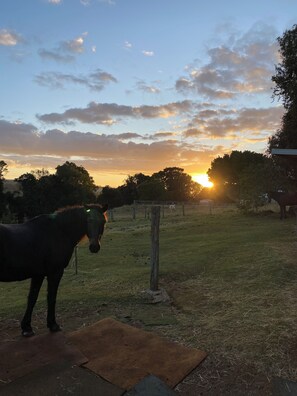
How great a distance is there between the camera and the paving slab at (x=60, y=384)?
13.1 ft

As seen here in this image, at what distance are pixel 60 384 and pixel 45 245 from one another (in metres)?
2.07

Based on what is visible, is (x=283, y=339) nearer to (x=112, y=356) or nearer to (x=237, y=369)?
(x=237, y=369)

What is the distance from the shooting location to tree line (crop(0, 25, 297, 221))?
20.6 metres

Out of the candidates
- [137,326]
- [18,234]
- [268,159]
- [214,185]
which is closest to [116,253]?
[137,326]

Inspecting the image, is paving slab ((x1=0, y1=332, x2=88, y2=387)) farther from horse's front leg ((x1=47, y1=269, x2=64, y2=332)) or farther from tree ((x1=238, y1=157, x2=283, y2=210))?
tree ((x1=238, y1=157, x2=283, y2=210))

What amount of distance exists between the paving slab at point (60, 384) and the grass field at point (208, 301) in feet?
5.32

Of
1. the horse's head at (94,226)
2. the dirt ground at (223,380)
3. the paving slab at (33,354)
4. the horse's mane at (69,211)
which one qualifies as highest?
the horse's mane at (69,211)

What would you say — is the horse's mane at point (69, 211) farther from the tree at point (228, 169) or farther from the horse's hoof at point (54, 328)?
the tree at point (228, 169)

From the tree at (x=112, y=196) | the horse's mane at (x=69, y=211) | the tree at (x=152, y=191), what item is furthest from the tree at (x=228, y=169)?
the horse's mane at (x=69, y=211)

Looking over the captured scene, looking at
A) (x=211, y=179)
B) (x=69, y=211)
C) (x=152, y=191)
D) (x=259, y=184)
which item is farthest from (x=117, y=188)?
(x=69, y=211)

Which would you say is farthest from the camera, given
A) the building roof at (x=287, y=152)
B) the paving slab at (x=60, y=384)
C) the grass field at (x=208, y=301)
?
the building roof at (x=287, y=152)

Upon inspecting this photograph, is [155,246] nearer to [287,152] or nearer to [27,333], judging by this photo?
[27,333]

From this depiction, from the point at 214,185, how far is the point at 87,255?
68882mm

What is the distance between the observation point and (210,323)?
20.3ft
